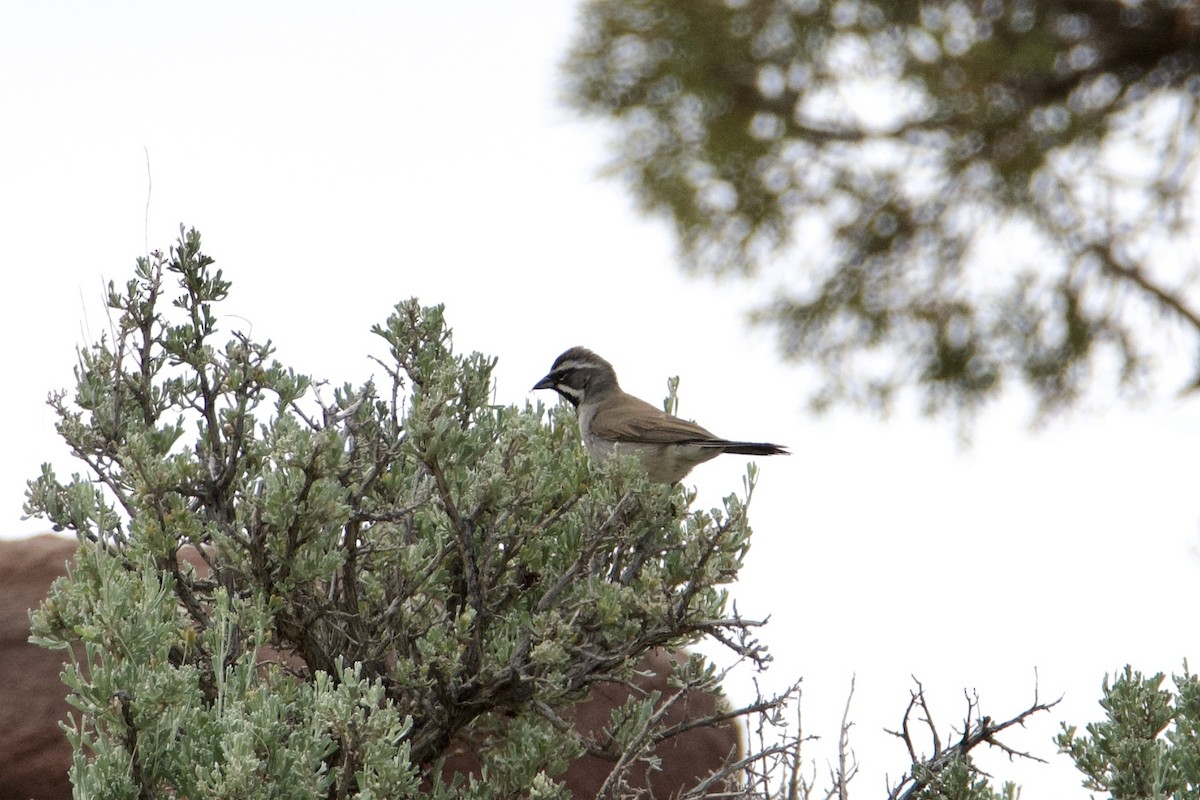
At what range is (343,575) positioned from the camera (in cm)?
585

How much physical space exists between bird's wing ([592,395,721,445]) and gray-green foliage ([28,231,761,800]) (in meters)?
1.79

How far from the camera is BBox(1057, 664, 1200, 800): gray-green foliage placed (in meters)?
5.94

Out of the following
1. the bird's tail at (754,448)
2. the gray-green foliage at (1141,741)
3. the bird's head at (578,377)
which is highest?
the bird's head at (578,377)

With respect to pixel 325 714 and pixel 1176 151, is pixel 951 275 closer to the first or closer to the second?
pixel 1176 151

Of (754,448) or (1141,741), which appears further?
(754,448)

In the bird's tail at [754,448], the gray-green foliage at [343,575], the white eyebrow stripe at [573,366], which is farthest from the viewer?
the white eyebrow stripe at [573,366]

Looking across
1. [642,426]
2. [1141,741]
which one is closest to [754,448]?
[642,426]

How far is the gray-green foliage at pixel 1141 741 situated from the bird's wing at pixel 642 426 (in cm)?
287

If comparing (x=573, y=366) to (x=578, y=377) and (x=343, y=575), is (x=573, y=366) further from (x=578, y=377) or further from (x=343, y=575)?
(x=343, y=575)

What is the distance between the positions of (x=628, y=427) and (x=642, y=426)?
14 centimetres

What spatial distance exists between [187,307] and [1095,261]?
6.54 metres

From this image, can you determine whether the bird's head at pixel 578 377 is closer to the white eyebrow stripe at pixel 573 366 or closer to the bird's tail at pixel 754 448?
the white eyebrow stripe at pixel 573 366

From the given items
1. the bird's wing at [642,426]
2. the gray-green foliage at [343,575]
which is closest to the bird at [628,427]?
the bird's wing at [642,426]

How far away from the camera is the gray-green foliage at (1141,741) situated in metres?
5.94
